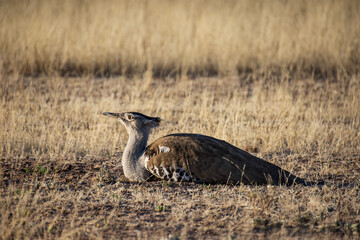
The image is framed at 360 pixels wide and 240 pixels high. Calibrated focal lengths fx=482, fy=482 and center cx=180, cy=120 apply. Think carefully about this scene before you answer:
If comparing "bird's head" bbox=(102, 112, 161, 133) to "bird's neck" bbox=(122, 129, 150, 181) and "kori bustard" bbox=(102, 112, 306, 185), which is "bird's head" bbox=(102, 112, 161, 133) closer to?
"bird's neck" bbox=(122, 129, 150, 181)

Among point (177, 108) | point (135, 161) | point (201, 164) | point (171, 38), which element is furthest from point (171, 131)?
point (171, 38)

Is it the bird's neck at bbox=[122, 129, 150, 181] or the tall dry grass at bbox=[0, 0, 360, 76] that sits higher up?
the tall dry grass at bbox=[0, 0, 360, 76]

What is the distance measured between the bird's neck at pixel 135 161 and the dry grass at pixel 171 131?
5.8 inches

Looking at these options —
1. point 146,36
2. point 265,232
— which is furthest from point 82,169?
point 146,36

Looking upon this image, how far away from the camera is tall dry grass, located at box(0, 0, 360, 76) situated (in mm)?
11656

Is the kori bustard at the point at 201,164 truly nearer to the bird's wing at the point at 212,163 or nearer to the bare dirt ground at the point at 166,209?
the bird's wing at the point at 212,163

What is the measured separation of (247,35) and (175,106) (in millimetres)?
4668

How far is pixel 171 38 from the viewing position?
13133mm

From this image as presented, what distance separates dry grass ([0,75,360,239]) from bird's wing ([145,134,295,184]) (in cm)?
15

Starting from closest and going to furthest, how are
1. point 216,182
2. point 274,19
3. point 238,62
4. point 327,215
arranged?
point 327,215 < point 216,182 < point 238,62 < point 274,19

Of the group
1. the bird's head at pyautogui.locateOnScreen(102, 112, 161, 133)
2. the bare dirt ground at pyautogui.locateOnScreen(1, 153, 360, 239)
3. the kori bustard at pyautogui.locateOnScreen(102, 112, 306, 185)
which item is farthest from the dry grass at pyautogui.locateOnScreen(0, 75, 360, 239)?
the bird's head at pyautogui.locateOnScreen(102, 112, 161, 133)

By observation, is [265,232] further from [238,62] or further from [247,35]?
[247,35]

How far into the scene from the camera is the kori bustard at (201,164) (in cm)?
545

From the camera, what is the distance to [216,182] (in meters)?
5.56
